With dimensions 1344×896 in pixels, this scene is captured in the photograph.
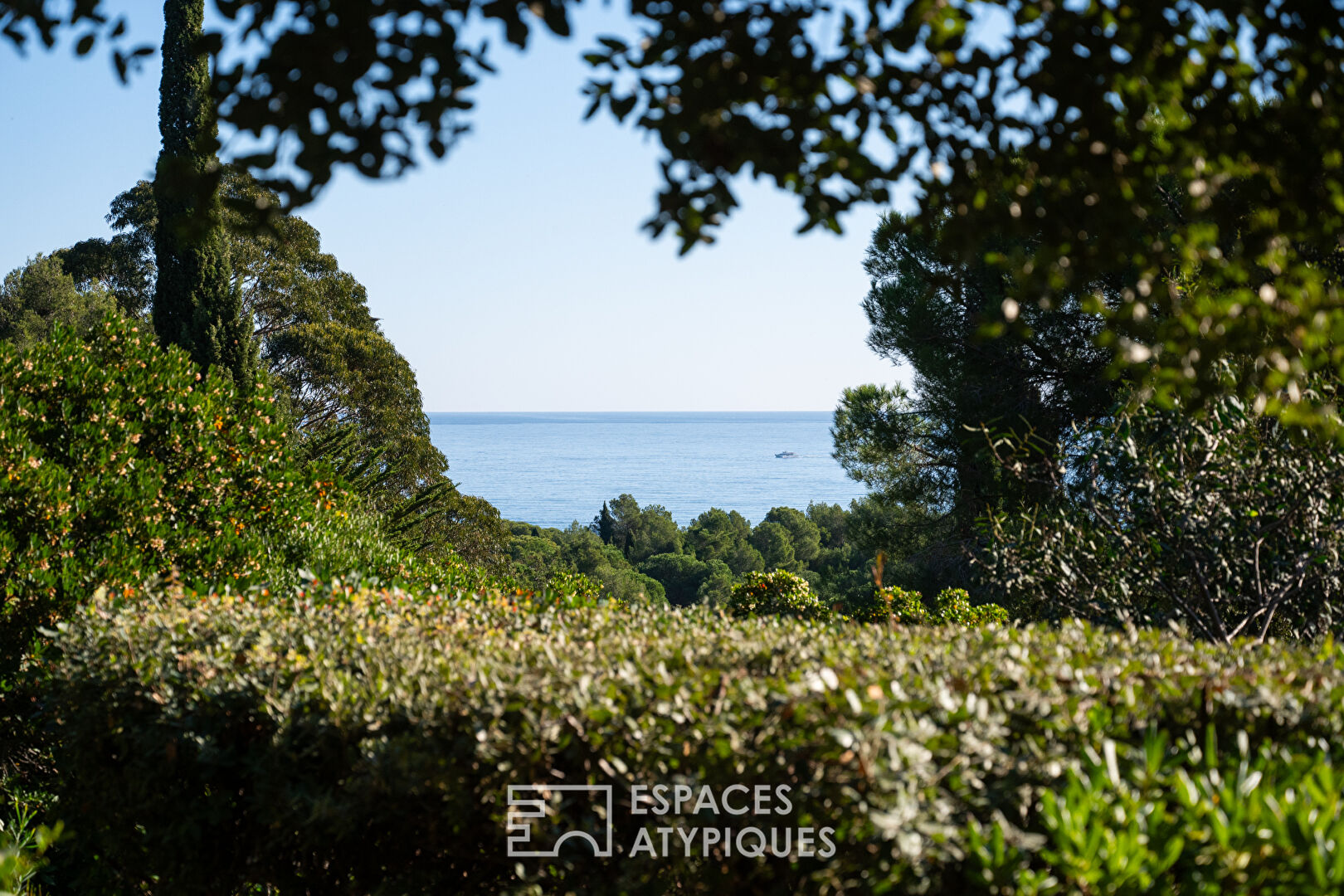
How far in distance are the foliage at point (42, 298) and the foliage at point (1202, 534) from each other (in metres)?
32.6

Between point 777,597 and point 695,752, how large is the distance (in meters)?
7.99

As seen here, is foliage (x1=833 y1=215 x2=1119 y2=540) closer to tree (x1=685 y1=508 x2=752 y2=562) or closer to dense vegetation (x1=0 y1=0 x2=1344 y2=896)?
dense vegetation (x1=0 y1=0 x2=1344 y2=896)

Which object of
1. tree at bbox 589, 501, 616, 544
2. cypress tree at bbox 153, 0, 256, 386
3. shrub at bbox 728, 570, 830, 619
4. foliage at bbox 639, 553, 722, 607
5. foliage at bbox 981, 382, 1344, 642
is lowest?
foliage at bbox 639, 553, 722, 607

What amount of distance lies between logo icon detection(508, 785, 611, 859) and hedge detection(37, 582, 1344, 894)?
2cm

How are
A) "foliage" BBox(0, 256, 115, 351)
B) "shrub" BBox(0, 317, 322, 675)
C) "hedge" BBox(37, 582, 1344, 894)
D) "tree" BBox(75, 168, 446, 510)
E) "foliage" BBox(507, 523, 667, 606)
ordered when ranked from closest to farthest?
1. "hedge" BBox(37, 582, 1344, 894)
2. "shrub" BBox(0, 317, 322, 675)
3. "tree" BBox(75, 168, 446, 510)
4. "foliage" BBox(0, 256, 115, 351)
5. "foliage" BBox(507, 523, 667, 606)

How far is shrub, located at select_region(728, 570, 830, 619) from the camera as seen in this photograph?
1030 cm

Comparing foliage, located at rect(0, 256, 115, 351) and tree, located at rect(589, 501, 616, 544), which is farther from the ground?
foliage, located at rect(0, 256, 115, 351)

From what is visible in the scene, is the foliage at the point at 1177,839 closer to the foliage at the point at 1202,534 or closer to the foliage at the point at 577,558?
the foliage at the point at 1202,534

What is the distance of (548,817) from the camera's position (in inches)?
112

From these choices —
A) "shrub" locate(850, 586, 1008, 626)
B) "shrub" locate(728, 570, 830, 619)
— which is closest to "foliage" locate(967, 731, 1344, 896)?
"shrub" locate(850, 586, 1008, 626)

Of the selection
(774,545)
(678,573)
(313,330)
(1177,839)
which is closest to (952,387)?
(1177,839)

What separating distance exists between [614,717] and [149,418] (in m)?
5.32

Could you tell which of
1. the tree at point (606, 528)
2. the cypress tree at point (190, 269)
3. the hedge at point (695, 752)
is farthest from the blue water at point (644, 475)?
the hedge at point (695, 752)

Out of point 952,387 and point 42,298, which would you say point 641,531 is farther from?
point 952,387
